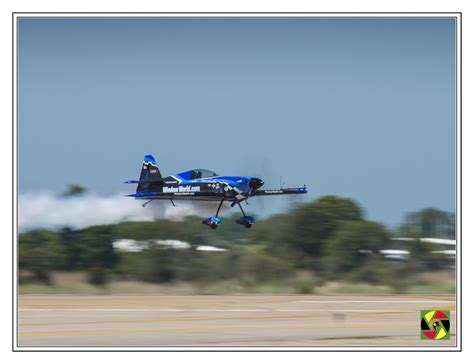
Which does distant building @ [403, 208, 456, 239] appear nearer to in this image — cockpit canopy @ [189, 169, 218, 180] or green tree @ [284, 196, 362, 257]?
green tree @ [284, 196, 362, 257]

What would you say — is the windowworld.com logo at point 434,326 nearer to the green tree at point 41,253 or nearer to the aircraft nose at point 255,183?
the aircraft nose at point 255,183

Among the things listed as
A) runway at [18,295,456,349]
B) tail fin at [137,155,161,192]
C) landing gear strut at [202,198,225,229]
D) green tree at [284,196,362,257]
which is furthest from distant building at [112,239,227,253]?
landing gear strut at [202,198,225,229]

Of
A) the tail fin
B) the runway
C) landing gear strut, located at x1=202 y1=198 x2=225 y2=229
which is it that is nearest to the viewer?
the runway

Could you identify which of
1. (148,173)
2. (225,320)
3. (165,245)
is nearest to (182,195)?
(148,173)

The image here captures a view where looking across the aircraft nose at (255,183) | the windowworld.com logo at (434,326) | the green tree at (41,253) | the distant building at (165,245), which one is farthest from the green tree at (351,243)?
the aircraft nose at (255,183)

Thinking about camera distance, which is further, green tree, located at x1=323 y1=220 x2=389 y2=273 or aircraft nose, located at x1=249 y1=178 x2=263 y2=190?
green tree, located at x1=323 y1=220 x2=389 y2=273

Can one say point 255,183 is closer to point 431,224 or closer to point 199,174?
point 199,174

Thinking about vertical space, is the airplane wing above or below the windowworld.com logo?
above
